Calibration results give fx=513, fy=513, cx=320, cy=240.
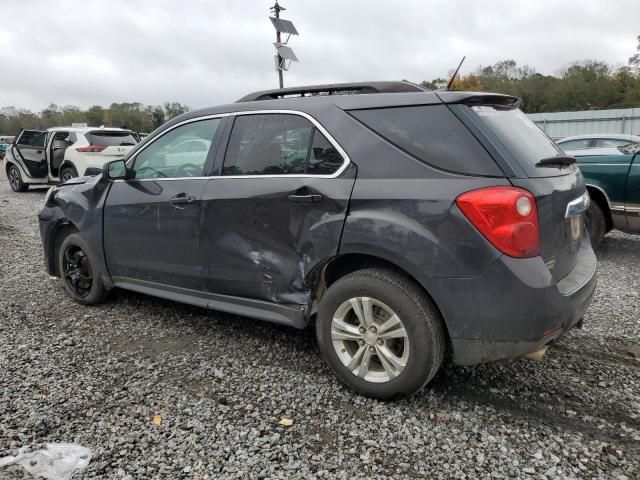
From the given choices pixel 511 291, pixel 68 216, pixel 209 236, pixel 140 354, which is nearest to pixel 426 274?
pixel 511 291

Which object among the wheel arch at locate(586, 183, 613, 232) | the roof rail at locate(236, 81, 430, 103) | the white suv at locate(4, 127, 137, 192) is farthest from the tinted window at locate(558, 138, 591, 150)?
the white suv at locate(4, 127, 137, 192)

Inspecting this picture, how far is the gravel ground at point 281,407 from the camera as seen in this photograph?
2436 millimetres

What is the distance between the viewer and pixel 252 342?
3.82 meters

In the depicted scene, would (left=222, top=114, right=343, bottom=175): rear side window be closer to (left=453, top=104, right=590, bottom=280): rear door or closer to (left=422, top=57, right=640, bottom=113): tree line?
(left=453, top=104, right=590, bottom=280): rear door

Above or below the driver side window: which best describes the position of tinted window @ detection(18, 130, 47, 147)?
above

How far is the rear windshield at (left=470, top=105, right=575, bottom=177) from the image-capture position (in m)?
2.72

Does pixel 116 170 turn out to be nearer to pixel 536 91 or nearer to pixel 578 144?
pixel 578 144

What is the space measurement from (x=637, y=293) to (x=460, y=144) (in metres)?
3.49

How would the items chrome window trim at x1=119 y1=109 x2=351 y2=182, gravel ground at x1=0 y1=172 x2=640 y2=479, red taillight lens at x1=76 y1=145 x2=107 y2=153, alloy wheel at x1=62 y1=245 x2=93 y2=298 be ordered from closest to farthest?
Answer: gravel ground at x1=0 y1=172 x2=640 y2=479
chrome window trim at x1=119 y1=109 x2=351 y2=182
alloy wheel at x1=62 y1=245 x2=93 y2=298
red taillight lens at x1=76 y1=145 x2=107 y2=153

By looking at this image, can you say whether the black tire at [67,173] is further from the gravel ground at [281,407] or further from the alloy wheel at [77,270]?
the gravel ground at [281,407]

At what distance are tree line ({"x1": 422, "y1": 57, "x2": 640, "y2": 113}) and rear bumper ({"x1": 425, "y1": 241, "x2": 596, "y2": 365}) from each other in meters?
43.1

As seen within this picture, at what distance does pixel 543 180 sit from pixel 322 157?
1.24 metres

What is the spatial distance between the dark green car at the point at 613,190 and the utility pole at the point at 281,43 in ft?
27.5

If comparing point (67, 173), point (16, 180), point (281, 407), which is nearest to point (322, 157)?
point (281, 407)
